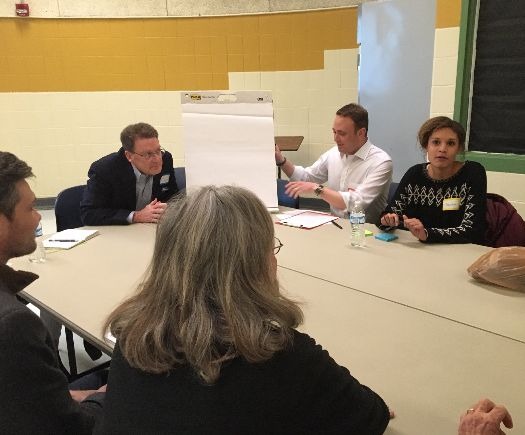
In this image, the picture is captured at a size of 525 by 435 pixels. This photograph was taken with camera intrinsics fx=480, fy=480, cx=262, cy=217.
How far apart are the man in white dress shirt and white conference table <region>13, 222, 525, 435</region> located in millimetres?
394

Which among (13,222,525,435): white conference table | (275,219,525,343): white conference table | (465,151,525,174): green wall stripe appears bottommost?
(13,222,525,435): white conference table

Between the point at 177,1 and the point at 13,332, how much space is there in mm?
4900

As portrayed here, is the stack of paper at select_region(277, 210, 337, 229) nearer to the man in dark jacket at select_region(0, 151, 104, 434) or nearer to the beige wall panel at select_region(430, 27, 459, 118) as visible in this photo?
the beige wall panel at select_region(430, 27, 459, 118)

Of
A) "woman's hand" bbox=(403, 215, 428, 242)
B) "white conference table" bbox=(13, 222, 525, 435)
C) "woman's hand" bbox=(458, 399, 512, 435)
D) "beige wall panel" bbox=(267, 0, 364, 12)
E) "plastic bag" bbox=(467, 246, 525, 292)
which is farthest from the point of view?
"beige wall panel" bbox=(267, 0, 364, 12)

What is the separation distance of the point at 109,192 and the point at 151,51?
119 inches

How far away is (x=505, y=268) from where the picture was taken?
1.73 meters

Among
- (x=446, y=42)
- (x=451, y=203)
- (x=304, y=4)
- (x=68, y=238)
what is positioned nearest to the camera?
(x=451, y=203)

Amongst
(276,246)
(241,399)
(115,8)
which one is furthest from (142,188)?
(115,8)

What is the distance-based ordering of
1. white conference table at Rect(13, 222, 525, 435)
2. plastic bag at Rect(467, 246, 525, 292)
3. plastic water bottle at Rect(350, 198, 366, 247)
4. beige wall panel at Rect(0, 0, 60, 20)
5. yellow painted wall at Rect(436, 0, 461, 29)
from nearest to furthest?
white conference table at Rect(13, 222, 525, 435) < plastic bag at Rect(467, 246, 525, 292) < plastic water bottle at Rect(350, 198, 366, 247) < yellow painted wall at Rect(436, 0, 461, 29) < beige wall panel at Rect(0, 0, 60, 20)

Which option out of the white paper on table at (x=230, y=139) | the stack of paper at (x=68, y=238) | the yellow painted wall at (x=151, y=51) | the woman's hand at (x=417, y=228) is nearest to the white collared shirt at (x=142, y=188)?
the white paper on table at (x=230, y=139)

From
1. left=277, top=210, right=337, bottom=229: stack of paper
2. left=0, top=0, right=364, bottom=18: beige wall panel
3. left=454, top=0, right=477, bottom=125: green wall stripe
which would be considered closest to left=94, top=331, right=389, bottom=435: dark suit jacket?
left=277, top=210, right=337, bottom=229: stack of paper

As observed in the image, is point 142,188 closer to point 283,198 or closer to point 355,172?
point 283,198

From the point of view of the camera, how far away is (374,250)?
2203 millimetres

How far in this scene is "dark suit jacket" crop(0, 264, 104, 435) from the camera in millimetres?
993
